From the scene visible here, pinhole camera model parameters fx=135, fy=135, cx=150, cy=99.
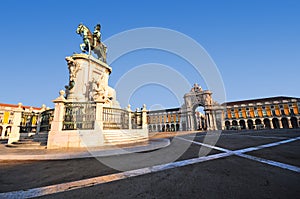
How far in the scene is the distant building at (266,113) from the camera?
59.4 m

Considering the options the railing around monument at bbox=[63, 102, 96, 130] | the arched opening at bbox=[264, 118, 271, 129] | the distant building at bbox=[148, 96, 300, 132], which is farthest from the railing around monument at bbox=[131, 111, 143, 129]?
the arched opening at bbox=[264, 118, 271, 129]

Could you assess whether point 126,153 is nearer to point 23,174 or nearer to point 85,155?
point 85,155

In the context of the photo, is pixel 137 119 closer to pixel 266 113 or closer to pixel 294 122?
pixel 266 113

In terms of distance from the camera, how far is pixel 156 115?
3376 inches

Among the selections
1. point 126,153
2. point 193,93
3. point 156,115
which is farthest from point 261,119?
point 126,153

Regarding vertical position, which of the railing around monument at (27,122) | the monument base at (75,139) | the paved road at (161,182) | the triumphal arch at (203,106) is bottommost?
the paved road at (161,182)

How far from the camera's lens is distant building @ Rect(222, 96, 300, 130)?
59.4 m

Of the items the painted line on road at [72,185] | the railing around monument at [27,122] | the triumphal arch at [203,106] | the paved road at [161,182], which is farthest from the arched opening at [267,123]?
the railing around monument at [27,122]

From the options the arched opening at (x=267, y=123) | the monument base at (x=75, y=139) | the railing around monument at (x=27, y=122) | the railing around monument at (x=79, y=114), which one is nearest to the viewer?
the monument base at (x=75, y=139)

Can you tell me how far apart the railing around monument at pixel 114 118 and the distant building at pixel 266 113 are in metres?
58.4

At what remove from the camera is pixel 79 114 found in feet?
29.2

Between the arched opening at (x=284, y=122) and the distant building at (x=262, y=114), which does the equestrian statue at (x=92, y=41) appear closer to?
the distant building at (x=262, y=114)

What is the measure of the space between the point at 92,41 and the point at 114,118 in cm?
1009

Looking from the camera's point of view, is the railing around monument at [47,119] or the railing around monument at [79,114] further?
the railing around monument at [47,119]
